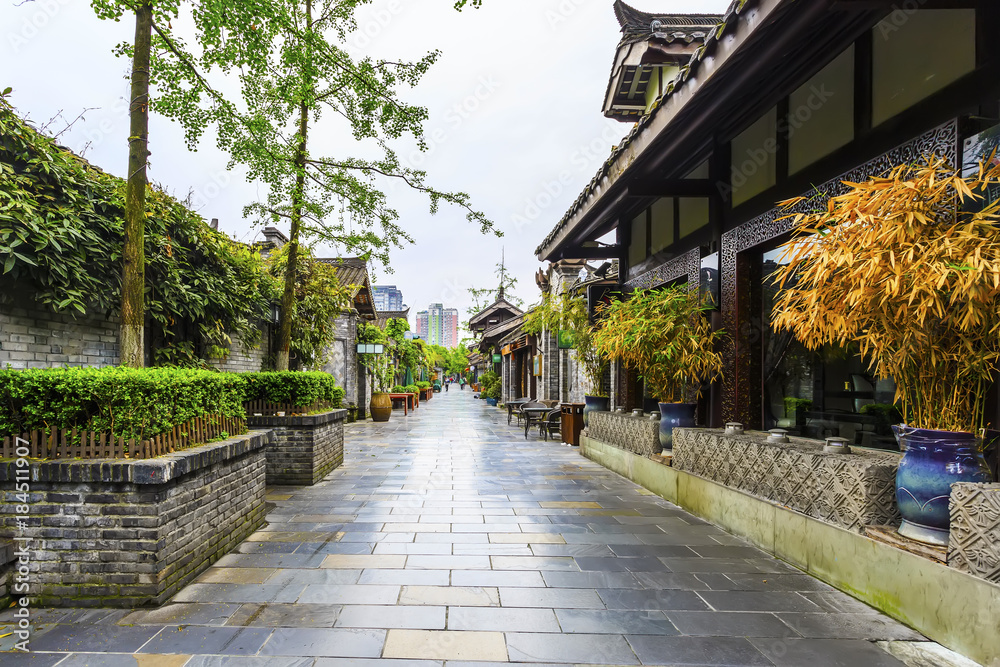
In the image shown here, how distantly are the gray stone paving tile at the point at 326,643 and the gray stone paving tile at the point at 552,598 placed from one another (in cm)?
79

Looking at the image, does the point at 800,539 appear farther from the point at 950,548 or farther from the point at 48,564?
the point at 48,564

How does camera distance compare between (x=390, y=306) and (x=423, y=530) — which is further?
(x=390, y=306)

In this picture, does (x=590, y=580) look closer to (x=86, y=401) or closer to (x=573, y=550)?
(x=573, y=550)

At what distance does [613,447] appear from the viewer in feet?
25.0

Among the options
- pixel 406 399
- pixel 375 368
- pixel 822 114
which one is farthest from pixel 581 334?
pixel 375 368

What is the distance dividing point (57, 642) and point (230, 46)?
4.17 metres

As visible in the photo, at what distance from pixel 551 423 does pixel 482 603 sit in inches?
342

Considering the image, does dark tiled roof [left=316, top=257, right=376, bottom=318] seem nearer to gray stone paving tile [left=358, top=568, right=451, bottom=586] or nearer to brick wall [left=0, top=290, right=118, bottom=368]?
brick wall [left=0, top=290, right=118, bottom=368]

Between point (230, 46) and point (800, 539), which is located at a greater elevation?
point (230, 46)

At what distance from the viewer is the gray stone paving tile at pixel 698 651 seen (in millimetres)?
2400

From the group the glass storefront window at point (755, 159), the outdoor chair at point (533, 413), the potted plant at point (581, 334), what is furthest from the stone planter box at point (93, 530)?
the outdoor chair at point (533, 413)

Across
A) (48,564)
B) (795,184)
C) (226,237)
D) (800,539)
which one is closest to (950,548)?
(800,539)

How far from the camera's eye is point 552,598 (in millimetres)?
Answer: 3088

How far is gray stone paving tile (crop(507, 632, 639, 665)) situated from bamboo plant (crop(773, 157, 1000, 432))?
2002 mm
